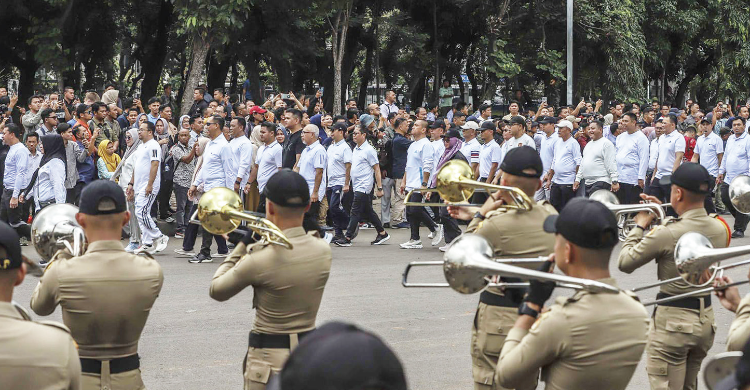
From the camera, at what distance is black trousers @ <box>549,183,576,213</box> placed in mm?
14750

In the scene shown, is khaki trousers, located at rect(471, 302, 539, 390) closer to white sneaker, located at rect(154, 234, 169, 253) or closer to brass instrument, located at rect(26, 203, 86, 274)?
brass instrument, located at rect(26, 203, 86, 274)

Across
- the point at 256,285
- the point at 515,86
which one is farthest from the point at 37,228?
the point at 515,86

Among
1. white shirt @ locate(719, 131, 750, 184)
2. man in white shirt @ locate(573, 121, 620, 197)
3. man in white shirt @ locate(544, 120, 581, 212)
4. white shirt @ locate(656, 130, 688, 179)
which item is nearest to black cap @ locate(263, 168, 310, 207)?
man in white shirt @ locate(573, 121, 620, 197)

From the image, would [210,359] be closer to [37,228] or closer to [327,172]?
[37,228]

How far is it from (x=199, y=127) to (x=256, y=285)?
431 inches

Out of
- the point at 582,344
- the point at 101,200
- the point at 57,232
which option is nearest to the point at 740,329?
the point at 582,344

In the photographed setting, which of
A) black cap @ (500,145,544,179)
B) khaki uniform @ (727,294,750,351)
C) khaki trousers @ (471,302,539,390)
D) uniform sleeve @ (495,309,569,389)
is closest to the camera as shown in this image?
uniform sleeve @ (495,309,569,389)

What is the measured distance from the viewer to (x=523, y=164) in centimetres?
533

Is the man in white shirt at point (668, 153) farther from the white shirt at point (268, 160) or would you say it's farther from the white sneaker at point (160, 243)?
the white sneaker at point (160, 243)

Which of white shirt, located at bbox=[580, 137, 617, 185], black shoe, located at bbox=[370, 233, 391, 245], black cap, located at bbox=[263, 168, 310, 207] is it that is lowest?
black shoe, located at bbox=[370, 233, 391, 245]

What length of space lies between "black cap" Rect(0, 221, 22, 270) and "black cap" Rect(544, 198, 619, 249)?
2050mm

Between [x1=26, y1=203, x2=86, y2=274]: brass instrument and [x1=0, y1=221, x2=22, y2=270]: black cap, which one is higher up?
[x1=0, y1=221, x2=22, y2=270]: black cap

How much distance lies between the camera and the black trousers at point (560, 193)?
1475 cm

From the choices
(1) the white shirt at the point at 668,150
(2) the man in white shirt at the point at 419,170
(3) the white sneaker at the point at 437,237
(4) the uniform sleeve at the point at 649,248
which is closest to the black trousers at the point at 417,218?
(2) the man in white shirt at the point at 419,170
